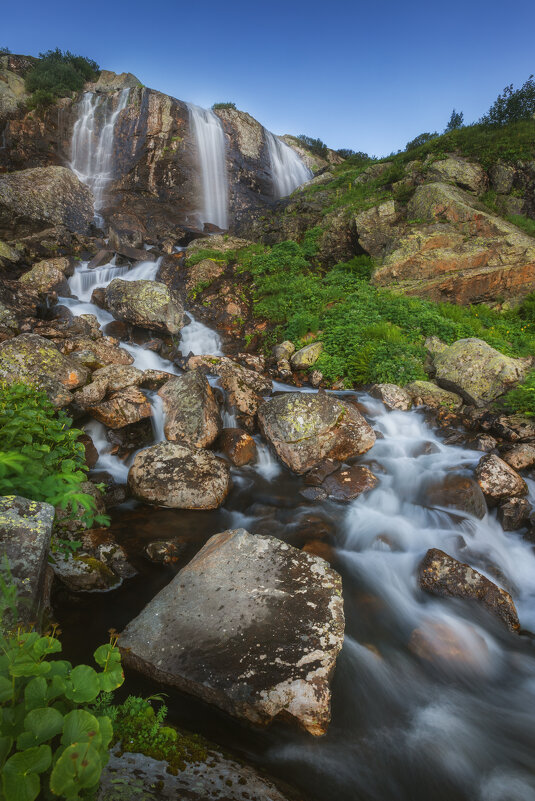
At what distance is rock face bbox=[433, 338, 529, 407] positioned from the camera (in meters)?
8.01

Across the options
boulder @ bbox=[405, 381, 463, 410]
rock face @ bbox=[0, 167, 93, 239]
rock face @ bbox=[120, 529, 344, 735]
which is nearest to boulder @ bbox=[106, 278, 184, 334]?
rock face @ bbox=[0, 167, 93, 239]

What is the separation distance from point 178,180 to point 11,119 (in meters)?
9.44

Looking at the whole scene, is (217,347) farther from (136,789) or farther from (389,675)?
(136,789)

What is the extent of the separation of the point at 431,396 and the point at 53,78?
30.3m

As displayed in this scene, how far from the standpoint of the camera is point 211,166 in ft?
75.7

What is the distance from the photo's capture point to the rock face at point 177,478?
5402 millimetres

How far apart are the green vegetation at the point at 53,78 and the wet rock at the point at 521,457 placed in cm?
2942

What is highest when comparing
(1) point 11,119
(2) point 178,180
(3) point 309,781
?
(1) point 11,119

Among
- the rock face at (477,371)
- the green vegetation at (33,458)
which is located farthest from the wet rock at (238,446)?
the rock face at (477,371)

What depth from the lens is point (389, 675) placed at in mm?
3527

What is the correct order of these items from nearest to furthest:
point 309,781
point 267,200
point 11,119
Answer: point 309,781, point 11,119, point 267,200

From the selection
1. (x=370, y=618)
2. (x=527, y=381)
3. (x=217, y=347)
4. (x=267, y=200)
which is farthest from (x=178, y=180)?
(x=370, y=618)

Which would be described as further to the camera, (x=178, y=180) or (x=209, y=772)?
(x=178, y=180)

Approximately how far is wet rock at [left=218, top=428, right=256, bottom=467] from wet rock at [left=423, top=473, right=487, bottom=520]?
319cm
